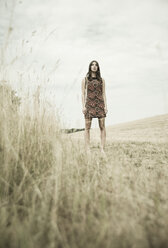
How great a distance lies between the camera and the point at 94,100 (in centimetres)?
348

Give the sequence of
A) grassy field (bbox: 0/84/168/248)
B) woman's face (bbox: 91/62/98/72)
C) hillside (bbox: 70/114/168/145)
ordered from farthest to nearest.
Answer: hillside (bbox: 70/114/168/145)
woman's face (bbox: 91/62/98/72)
grassy field (bbox: 0/84/168/248)

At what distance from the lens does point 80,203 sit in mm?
1070

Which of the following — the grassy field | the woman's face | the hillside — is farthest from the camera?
the hillside

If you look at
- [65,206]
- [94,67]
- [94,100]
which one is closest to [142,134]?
[94,100]

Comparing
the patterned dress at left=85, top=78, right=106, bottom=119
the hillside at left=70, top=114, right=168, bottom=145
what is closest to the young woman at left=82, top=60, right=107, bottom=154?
the patterned dress at left=85, top=78, right=106, bottom=119

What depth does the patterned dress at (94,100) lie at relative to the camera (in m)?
3.44

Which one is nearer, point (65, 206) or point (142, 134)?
point (65, 206)

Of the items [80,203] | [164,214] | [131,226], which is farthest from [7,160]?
[164,214]

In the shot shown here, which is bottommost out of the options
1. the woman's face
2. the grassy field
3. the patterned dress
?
the grassy field

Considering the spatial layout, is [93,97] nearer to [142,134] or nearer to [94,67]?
[94,67]

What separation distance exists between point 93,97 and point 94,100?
0.18 feet

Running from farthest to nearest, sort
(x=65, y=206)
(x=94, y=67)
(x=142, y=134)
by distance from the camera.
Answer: (x=142, y=134), (x=94, y=67), (x=65, y=206)

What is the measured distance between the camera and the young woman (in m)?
3.43

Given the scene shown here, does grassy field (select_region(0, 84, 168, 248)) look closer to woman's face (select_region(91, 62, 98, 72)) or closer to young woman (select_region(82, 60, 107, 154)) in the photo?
young woman (select_region(82, 60, 107, 154))
